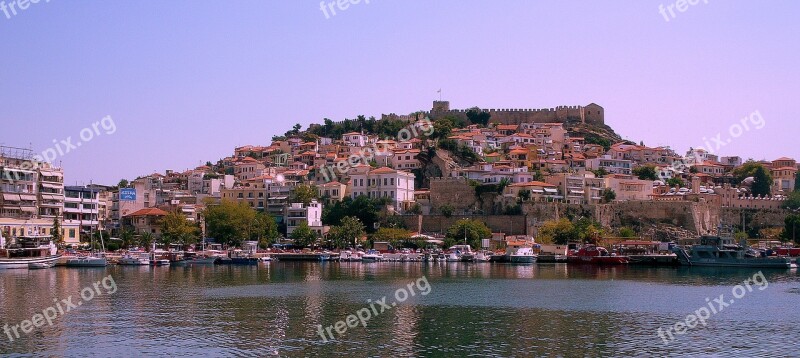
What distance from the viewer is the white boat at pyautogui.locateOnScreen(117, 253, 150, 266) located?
5362cm

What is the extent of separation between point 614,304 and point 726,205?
47220 millimetres

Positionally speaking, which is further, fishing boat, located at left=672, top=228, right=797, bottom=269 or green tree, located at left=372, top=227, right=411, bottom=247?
green tree, located at left=372, top=227, right=411, bottom=247

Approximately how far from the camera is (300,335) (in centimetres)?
2327

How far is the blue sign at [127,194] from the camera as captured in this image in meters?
69.2

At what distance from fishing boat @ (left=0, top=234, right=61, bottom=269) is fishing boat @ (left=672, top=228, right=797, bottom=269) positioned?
125 feet

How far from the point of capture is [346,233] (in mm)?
64188

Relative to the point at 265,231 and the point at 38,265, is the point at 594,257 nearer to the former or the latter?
the point at 265,231

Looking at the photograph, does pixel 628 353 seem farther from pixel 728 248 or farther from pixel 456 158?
pixel 456 158

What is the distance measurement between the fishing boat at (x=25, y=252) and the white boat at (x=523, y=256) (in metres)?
28.6

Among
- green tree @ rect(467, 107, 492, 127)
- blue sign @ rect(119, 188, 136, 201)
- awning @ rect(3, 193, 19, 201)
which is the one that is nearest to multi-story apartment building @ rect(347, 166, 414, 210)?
blue sign @ rect(119, 188, 136, 201)

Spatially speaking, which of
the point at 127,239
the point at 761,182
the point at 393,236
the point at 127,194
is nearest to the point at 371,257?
the point at 393,236

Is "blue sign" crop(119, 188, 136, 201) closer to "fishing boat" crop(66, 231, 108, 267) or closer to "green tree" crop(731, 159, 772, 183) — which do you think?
"fishing boat" crop(66, 231, 108, 267)

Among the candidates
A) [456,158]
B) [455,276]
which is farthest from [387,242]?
[455,276]

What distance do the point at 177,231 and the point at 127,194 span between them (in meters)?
9.68
